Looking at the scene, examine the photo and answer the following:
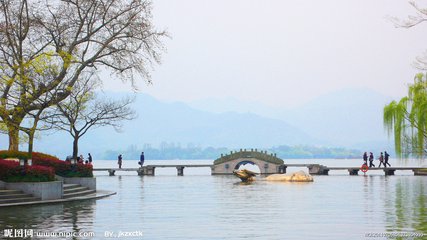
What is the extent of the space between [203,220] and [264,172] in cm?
7438

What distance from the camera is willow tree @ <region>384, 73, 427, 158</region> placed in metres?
62.2

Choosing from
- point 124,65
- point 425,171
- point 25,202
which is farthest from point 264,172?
point 25,202

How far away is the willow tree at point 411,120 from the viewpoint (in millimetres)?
62250

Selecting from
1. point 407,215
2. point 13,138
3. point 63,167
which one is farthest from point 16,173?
point 407,215

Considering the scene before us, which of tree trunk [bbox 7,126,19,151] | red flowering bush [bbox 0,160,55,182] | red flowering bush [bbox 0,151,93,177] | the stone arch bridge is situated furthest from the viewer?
the stone arch bridge

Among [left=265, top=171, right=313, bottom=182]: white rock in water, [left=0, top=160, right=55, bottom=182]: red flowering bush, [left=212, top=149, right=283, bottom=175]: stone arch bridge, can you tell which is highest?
[left=212, top=149, right=283, bottom=175]: stone arch bridge

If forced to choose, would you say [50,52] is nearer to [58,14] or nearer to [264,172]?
[58,14]

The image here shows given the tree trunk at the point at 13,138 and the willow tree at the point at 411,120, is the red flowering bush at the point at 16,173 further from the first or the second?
the willow tree at the point at 411,120

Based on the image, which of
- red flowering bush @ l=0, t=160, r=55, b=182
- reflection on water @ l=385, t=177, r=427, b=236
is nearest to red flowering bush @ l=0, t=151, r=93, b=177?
red flowering bush @ l=0, t=160, r=55, b=182

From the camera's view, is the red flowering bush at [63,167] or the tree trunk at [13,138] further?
the tree trunk at [13,138]

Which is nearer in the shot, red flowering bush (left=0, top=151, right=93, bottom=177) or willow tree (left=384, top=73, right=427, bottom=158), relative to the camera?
red flowering bush (left=0, top=151, right=93, bottom=177)

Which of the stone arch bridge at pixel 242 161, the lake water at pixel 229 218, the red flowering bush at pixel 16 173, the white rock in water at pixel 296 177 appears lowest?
the lake water at pixel 229 218

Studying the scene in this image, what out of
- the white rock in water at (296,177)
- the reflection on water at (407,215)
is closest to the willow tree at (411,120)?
the white rock in water at (296,177)

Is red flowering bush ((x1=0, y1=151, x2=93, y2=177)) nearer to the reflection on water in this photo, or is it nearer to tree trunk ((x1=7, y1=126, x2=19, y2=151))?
tree trunk ((x1=7, y1=126, x2=19, y2=151))
